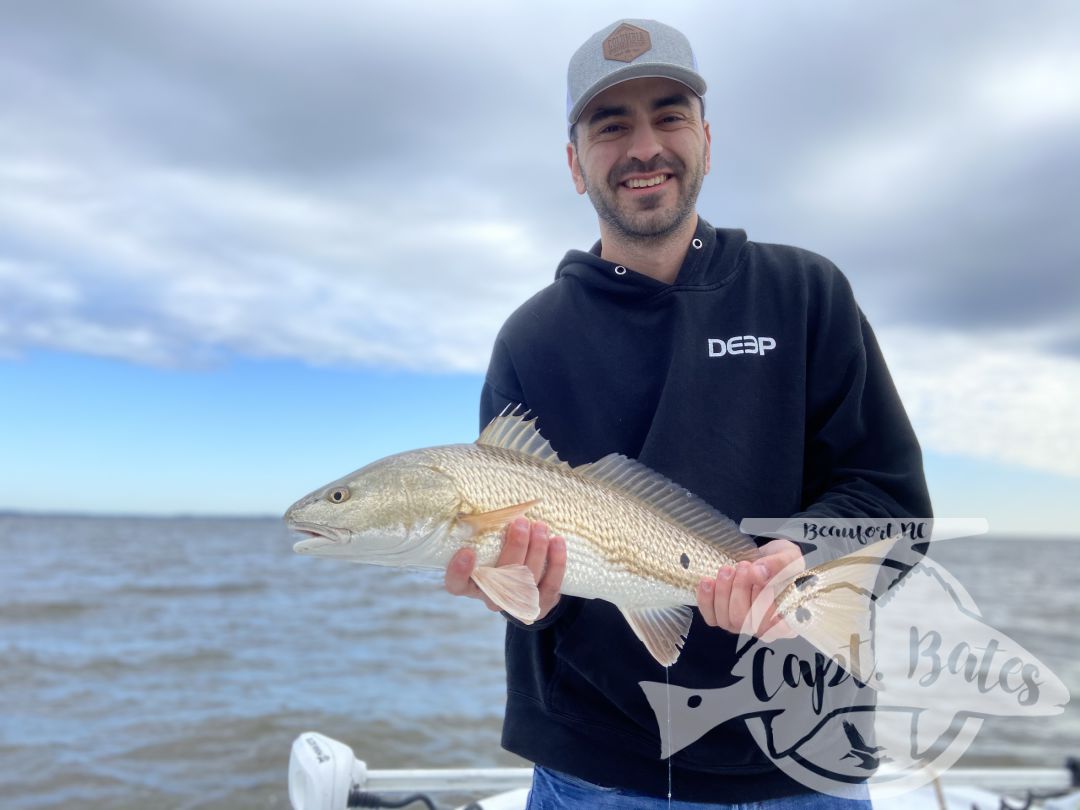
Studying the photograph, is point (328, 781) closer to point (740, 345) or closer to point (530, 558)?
point (530, 558)

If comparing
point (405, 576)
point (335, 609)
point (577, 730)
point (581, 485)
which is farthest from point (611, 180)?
point (405, 576)

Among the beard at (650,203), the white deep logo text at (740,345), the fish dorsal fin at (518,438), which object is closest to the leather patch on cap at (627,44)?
the beard at (650,203)

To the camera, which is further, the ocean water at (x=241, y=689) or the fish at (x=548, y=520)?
the ocean water at (x=241, y=689)

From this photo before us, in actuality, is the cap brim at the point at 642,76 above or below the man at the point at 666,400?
above

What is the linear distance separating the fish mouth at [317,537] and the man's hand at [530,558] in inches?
17.1

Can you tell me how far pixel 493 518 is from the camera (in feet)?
9.54

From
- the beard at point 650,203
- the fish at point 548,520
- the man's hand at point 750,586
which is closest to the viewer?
the man's hand at point 750,586

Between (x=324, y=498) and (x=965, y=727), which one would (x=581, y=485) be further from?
(x=965, y=727)

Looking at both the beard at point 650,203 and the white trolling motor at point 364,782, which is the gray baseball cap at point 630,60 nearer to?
the beard at point 650,203

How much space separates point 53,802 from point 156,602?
1339 centimetres

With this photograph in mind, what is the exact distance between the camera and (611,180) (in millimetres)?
3324

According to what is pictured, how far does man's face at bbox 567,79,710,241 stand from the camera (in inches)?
→ 129

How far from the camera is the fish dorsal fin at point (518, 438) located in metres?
3.09

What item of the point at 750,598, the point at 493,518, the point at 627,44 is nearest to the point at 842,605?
the point at 750,598
